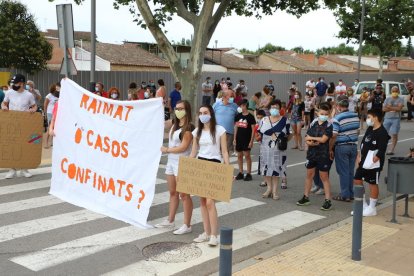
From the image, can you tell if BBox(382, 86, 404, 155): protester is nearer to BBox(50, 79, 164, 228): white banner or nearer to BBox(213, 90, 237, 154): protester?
BBox(213, 90, 237, 154): protester

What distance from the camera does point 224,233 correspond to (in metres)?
4.25

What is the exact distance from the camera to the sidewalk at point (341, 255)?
18.8ft

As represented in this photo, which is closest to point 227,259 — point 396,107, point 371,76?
point 396,107

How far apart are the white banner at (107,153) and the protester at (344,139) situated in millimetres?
3389

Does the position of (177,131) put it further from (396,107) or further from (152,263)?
(396,107)

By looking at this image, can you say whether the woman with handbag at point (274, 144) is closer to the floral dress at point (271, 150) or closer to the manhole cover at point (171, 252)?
the floral dress at point (271, 150)

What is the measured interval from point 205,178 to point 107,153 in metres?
1.85

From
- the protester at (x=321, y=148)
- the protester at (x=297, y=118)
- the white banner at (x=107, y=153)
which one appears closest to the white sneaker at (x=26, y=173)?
the white banner at (x=107, y=153)

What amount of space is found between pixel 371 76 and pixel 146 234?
40964mm

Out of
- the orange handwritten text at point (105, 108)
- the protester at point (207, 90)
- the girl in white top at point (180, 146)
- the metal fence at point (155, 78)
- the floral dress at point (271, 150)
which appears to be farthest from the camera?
the protester at point (207, 90)

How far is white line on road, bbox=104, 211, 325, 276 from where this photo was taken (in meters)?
5.70

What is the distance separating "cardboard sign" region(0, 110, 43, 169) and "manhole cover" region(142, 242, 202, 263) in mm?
4259

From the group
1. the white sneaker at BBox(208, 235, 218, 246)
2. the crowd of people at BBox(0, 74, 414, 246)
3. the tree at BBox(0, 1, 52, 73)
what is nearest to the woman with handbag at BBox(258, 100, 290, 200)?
the crowd of people at BBox(0, 74, 414, 246)

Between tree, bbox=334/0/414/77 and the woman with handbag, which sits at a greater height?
tree, bbox=334/0/414/77
